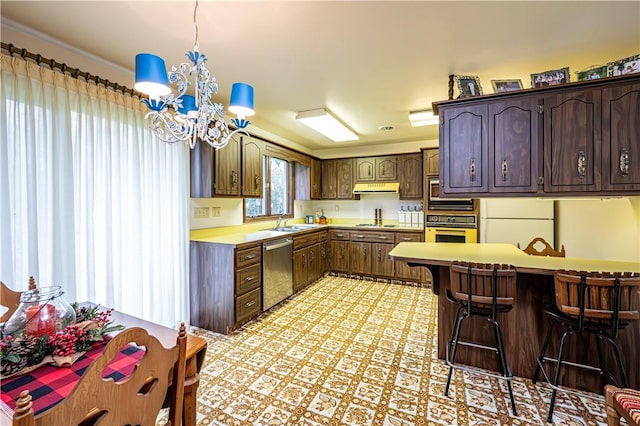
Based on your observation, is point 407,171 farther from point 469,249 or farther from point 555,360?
point 555,360

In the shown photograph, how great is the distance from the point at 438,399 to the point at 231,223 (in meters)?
3.17

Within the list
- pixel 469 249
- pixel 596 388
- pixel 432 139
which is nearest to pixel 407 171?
pixel 432 139

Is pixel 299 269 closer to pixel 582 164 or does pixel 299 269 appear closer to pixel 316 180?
pixel 316 180

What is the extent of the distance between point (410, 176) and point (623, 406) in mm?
4235

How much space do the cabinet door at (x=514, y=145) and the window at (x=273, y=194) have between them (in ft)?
10.5

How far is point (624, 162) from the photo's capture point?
207 centimetres

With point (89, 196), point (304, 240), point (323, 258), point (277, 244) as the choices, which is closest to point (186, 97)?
point (89, 196)

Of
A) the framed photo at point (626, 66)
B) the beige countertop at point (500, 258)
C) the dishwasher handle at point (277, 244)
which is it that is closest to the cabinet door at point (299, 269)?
the dishwasher handle at point (277, 244)

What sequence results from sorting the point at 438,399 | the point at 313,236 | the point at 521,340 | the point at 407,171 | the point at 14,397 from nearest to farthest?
the point at 14,397 < the point at 438,399 < the point at 521,340 < the point at 313,236 < the point at 407,171

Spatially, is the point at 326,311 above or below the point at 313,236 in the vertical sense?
below

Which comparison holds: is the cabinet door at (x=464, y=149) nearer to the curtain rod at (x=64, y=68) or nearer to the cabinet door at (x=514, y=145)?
the cabinet door at (x=514, y=145)

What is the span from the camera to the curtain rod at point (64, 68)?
1802 mm

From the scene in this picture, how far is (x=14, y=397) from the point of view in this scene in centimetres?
90

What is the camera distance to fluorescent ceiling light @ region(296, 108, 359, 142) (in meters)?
3.60
